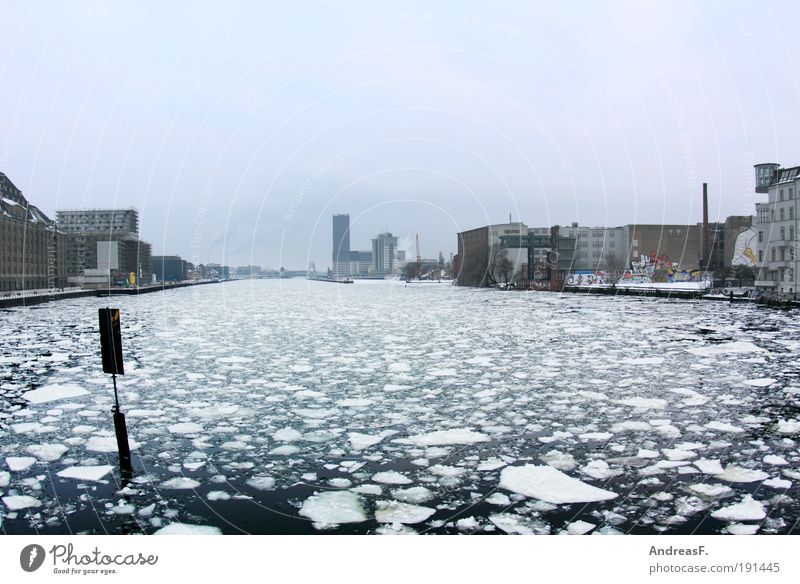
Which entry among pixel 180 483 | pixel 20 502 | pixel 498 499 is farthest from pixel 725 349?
pixel 20 502

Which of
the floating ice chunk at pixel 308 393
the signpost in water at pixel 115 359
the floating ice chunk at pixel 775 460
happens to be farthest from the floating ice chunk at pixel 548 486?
the floating ice chunk at pixel 308 393

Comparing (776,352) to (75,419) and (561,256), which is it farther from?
(561,256)

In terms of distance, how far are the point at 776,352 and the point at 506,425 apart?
14030mm

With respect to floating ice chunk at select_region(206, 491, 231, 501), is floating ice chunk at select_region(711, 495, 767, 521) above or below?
above

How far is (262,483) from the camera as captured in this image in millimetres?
7270

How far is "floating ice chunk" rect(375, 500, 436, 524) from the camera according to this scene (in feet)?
20.1

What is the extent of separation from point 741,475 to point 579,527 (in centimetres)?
291

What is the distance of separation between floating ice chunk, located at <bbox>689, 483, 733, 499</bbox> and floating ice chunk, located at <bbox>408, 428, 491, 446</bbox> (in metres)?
3.09

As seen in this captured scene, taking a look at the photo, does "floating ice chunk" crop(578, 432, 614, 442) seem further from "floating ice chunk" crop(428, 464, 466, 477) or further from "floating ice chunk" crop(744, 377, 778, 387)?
"floating ice chunk" crop(744, 377, 778, 387)

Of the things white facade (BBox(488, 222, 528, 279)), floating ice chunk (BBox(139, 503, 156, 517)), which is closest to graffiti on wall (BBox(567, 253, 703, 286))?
white facade (BBox(488, 222, 528, 279))

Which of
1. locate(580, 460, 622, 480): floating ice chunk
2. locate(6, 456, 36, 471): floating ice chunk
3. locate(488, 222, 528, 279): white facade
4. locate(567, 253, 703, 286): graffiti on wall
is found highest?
locate(488, 222, 528, 279): white facade
